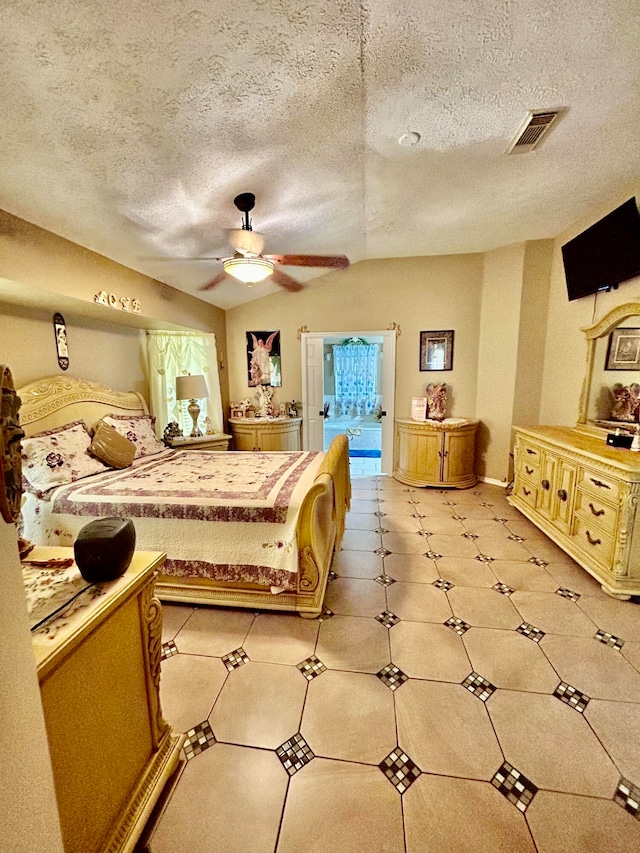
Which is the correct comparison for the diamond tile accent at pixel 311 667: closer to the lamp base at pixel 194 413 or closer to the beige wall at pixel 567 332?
the lamp base at pixel 194 413

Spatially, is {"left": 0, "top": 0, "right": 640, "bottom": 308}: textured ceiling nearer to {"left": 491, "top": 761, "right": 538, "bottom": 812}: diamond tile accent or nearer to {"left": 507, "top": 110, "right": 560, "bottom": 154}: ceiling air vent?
{"left": 507, "top": 110, "right": 560, "bottom": 154}: ceiling air vent

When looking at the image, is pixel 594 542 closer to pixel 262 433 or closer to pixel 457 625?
pixel 457 625

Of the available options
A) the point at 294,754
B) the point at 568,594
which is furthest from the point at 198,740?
the point at 568,594

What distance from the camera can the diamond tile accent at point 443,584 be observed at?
2410mm

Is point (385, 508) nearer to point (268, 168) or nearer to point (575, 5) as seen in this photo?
point (268, 168)

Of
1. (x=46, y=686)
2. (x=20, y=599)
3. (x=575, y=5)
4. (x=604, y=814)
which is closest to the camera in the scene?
(x=20, y=599)

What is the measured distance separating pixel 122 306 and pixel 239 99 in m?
1.98

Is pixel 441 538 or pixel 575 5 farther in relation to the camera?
pixel 441 538

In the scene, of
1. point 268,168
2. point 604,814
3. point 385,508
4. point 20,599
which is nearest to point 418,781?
point 604,814

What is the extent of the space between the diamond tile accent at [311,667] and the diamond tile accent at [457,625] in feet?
2.64

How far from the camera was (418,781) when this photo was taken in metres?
1.28

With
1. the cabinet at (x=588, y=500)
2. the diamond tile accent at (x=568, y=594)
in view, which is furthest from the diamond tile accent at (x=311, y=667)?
the cabinet at (x=588, y=500)

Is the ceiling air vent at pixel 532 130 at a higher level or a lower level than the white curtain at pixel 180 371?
higher

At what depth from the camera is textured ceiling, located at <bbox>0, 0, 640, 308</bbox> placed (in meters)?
1.36
